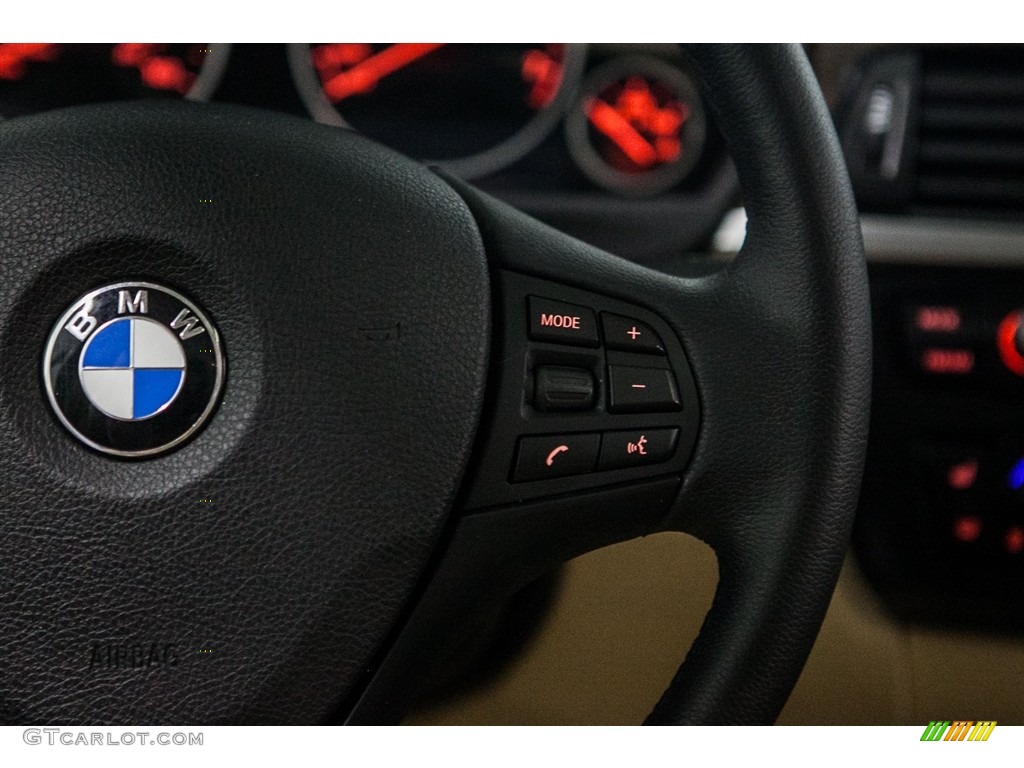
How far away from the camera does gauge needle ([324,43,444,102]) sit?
3.85 feet

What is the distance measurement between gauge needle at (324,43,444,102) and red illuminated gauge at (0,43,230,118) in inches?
4.8

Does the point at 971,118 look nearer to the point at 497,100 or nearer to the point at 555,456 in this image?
the point at 497,100

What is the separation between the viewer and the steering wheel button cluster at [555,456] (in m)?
0.57

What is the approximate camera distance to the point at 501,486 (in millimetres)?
568

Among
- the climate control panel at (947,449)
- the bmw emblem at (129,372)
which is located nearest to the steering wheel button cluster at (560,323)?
the bmw emblem at (129,372)

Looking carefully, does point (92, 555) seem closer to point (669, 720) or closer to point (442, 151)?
point (669, 720)

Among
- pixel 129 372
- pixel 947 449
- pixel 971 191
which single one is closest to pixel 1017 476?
pixel 947 449

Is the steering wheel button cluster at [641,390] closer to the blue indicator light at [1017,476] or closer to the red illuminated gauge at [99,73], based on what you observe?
the blue indicator light at [1017,476]

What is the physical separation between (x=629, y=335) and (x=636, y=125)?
0.69 m

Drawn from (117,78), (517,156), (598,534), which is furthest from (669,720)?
(117,78)

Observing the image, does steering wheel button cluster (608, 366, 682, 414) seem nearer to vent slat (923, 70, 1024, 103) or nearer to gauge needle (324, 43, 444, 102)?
vent slat (923, 70, 1024, 103)

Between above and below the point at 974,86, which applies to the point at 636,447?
below

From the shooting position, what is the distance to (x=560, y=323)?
1.89ft
